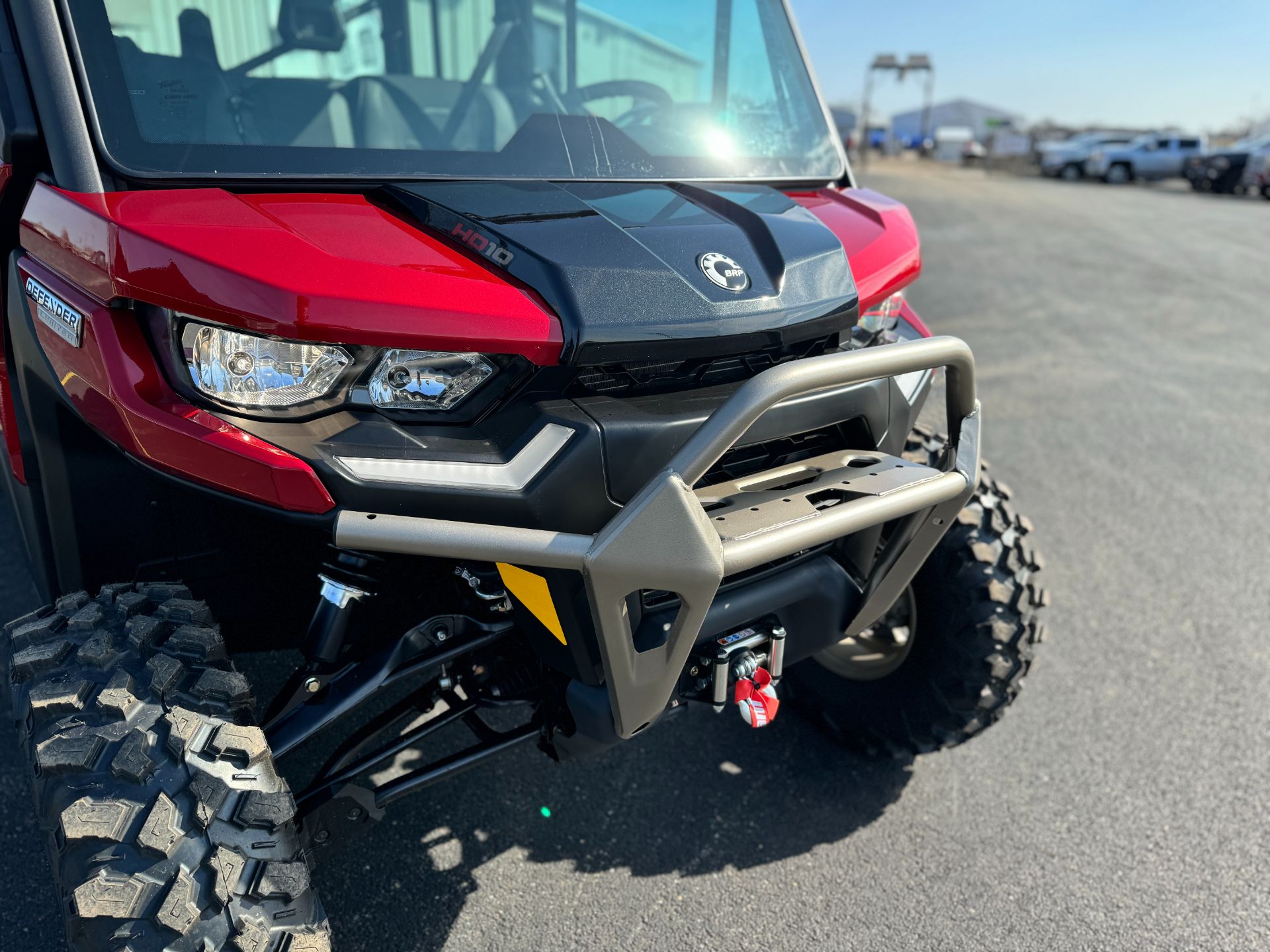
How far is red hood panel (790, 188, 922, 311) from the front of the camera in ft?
6.77

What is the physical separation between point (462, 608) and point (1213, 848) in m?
1.99

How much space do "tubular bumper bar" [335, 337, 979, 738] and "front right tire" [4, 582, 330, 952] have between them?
1.33 ft

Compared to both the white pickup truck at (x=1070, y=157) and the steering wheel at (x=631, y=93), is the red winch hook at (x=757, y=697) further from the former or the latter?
the white pickup truck at (x=1070, y=157)

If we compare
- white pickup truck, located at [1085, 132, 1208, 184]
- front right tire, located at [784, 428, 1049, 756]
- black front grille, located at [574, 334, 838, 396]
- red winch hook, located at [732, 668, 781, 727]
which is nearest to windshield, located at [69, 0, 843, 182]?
black front grille, located at [574, 334, 838, 396]

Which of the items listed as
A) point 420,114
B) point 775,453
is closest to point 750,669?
point 775,453

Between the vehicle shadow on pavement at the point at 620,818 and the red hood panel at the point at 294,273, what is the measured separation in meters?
1.35

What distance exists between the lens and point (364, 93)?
8.98 feet

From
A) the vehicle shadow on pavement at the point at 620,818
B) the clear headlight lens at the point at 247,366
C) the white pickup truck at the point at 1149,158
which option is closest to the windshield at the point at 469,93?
the clear headlight lens at the point at 247,366

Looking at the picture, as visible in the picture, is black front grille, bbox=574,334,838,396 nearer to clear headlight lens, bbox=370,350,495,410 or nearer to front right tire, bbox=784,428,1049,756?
clear headlight lens, bbox=370,350,495,410

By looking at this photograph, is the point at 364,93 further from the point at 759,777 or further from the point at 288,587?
the point at 759,777

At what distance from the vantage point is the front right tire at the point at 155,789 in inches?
56.1

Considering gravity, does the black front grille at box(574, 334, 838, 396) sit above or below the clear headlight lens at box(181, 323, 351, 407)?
below

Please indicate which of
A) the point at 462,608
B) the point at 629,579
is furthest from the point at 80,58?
A: the point at 629,579

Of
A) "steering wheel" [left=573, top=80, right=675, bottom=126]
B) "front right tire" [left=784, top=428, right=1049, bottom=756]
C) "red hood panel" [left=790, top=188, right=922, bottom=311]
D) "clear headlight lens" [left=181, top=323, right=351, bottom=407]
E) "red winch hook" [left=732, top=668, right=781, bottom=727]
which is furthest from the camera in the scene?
"steering wheel" [left=573, top=80, right=675, bottom=126]
